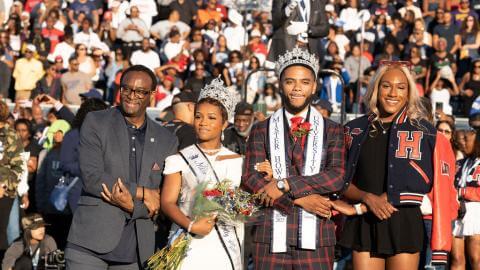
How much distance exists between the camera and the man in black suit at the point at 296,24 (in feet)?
41.6

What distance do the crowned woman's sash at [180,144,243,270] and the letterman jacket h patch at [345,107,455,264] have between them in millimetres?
902

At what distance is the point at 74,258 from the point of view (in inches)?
283

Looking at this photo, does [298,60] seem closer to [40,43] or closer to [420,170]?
[420,170]

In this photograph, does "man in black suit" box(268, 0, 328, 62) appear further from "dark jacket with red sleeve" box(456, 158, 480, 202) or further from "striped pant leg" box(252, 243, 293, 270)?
"striped pant leg" box(252, 243, 293, 270)

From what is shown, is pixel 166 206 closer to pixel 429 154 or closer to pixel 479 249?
pixel 429 154

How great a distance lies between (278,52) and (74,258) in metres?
6.15

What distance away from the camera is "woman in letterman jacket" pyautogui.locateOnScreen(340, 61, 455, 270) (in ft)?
24.0

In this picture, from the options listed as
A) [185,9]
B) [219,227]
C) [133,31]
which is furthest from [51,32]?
[219,227]

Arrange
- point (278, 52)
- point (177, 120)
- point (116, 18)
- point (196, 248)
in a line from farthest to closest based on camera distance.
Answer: point (116, 18), point (278, 52), point (177, 120), point (196, 248)

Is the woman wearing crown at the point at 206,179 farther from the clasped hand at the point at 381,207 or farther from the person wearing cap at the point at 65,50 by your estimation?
the person wearing cap at the point at 65,50

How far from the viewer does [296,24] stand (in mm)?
12633

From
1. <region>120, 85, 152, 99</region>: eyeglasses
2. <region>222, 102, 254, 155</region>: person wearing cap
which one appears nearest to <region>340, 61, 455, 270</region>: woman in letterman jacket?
<region>120, 85, 152, 99</region>: eyeglasses

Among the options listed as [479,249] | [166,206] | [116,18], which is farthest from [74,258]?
[116,18]

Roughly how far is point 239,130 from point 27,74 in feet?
34.3
